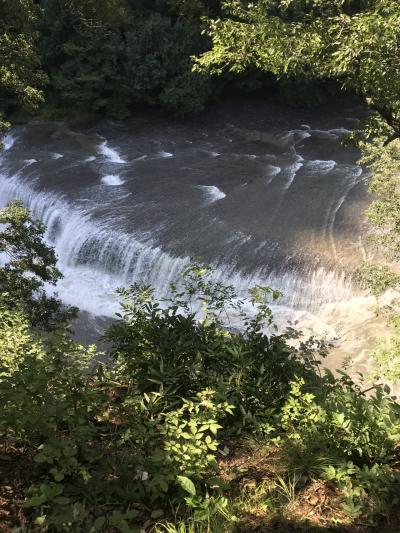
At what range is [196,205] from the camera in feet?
50.9

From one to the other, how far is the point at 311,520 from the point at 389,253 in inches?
385

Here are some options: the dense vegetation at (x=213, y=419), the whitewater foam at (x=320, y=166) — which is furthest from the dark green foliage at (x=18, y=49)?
the whitewater foam at (x=320, y=166)

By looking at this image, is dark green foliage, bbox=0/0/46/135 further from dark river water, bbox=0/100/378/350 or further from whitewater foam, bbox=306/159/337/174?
whitewater foam, bbox=306/159/337/174

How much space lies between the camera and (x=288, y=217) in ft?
47.6

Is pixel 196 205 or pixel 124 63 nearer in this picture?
pixel 196 205

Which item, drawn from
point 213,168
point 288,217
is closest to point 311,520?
point 288,217

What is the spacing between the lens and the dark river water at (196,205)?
1266 centimetres

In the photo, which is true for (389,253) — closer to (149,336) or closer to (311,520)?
(149,336)

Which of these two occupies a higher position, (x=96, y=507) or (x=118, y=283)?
(x=96, y=507)

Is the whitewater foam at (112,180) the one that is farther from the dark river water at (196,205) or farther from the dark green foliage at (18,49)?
the dark green foliage at (18,49)

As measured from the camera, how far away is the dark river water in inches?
498

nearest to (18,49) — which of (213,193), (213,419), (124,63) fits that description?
(213,419)

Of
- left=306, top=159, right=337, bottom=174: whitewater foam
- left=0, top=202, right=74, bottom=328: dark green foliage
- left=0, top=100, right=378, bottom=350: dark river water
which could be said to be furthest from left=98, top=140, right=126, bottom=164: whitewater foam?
left=0, top=202, right=74, bottom=328: dark green foliage

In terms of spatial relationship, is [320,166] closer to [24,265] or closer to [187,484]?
[24,265]
